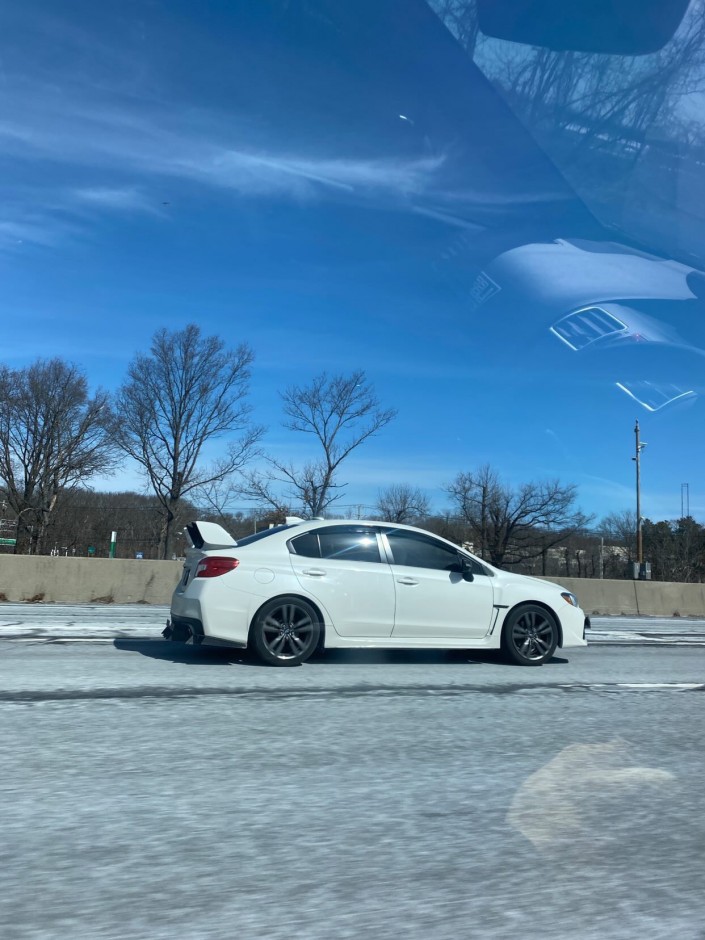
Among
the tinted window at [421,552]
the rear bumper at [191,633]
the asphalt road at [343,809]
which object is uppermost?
the tinted window at [421,552]

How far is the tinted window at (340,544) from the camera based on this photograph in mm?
8133

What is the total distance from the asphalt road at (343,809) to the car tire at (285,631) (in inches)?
20.2

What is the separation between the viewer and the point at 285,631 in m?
7.80

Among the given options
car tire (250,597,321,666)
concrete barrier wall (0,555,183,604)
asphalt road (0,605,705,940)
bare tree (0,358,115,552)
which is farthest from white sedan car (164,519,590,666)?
bare tree (0,358,115,552)

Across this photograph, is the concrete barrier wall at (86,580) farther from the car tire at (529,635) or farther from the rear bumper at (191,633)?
the car tire at (529,635)

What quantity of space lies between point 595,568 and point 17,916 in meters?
64.8

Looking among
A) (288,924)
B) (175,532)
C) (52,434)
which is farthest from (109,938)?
(52,434)

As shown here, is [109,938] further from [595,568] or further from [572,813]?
[595,568]

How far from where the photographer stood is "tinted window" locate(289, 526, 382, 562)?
8.13 metres

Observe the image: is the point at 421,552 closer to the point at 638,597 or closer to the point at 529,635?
the point at 529,635

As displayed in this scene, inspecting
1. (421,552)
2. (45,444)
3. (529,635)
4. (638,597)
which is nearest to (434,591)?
(421,552)

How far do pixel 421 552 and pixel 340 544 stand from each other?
0.91 metres

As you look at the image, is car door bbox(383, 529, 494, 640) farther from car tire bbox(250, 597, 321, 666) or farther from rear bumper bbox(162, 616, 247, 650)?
rear bumper bbox(162, 616, 247, 650)

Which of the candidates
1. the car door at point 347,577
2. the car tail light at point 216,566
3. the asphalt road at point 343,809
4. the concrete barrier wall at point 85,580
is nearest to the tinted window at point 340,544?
the car door at point 347,577
